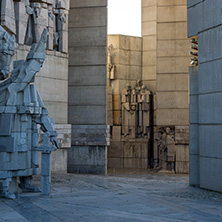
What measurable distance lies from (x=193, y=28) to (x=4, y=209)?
8.35m

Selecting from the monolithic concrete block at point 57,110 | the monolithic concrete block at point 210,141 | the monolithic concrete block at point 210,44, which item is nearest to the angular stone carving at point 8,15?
the monolithic concrete block at point 57,110

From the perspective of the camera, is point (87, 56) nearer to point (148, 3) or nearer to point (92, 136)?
point (92, 136)

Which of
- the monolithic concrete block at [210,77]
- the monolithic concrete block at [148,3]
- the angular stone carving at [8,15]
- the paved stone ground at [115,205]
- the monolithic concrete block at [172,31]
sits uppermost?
the monolithic concrete block at [148,3]

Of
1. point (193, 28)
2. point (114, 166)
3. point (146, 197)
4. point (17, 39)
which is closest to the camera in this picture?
point (146, 197)

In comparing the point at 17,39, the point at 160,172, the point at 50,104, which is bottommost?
the point at 160,172

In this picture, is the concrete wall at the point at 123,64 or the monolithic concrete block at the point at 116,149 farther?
the concrete wall at the point at 123,64

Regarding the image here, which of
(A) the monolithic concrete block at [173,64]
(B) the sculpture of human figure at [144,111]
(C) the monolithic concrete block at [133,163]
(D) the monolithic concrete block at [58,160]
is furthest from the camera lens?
(C) the monolithic concrete block at [133,163]

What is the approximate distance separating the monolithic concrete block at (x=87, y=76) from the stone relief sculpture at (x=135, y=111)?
15.0 ft

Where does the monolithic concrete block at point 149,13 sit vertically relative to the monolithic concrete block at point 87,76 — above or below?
above

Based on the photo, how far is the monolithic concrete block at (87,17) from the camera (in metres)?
21.3

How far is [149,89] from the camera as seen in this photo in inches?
1033

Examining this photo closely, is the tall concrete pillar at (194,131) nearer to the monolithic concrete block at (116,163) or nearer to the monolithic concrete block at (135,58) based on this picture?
the monolithic concrete block at (116,163)

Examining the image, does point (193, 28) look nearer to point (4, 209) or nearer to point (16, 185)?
point (16, 185)

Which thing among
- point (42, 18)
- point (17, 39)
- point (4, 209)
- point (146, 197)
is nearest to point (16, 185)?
point (4, 209)
